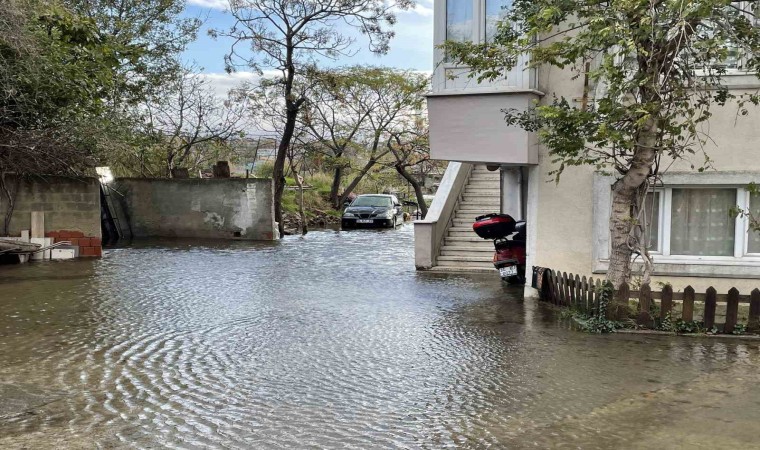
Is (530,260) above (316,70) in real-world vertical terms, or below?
below

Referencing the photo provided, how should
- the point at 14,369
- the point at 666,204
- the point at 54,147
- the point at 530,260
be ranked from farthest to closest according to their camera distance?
1. the point at 54,147
2. the point at 530,260
3. the point at 666,204
4. the point at 14,369

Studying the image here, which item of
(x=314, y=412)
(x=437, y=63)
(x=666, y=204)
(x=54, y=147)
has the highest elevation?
(x=437, y=63)

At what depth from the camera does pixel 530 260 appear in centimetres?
1099

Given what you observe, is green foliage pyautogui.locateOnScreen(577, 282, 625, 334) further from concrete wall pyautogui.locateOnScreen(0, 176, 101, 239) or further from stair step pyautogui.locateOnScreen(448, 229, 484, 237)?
concrete wall pyautogui.locateOnScreen(0, 176, 101, 239)

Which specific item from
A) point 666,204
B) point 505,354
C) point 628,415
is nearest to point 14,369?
point 505,354

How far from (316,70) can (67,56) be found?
508 inches

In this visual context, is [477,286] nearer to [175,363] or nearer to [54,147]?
[175,363]

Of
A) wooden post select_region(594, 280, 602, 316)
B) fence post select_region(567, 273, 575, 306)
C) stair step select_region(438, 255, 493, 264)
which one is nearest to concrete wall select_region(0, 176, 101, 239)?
stair step select_region(438, 255, 493, 264)

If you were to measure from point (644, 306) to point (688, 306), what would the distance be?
0.49 metres

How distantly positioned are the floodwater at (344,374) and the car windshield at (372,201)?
63.8 feet

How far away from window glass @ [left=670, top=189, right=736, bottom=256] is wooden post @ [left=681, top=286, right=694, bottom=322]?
2070mm

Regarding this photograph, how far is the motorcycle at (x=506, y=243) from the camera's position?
483 inches

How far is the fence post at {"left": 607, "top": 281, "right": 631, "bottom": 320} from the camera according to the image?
8.55 m

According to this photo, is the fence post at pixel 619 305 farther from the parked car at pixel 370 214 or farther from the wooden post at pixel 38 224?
the parked car at pixel 370 214
